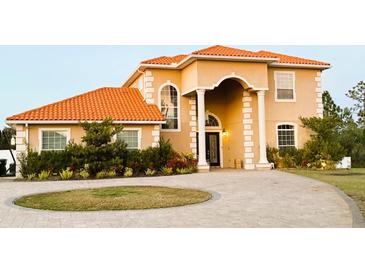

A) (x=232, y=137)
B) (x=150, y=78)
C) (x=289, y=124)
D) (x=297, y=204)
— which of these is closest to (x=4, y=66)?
(x=150, y=78)

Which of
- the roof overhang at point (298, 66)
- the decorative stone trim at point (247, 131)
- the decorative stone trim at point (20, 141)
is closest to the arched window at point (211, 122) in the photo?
the decorative stone trim at point (247, 131)

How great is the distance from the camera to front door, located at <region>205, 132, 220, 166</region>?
2422 centimetres

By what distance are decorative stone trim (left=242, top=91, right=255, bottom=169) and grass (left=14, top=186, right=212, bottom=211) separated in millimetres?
9225

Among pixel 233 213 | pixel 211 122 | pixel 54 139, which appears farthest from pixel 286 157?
pixel 233 213

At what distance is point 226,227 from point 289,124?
53.9ft

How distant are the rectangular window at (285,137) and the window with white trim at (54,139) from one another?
1174cm

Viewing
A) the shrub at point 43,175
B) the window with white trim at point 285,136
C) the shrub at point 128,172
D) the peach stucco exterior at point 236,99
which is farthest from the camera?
the window with white trim at point 285,136

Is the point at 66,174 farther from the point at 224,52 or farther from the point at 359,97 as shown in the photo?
the point at 359,97

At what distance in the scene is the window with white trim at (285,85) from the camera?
22656mm

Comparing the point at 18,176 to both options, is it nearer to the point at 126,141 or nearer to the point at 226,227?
the point at 126,141

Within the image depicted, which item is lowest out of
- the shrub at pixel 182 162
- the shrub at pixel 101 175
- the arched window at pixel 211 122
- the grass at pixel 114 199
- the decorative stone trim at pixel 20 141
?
the grass at pixel 114 199

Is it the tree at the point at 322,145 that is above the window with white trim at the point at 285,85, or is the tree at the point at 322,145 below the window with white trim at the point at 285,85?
below

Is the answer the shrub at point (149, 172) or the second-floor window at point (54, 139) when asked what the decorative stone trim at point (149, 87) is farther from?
the second-floor window at point (54, 139)

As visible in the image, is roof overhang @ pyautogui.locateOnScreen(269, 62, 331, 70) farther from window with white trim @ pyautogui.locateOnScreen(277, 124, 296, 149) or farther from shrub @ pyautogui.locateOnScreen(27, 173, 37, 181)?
shrub @ pyautogui.locateOnScreen(27, 173, 37, 181)
